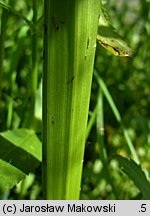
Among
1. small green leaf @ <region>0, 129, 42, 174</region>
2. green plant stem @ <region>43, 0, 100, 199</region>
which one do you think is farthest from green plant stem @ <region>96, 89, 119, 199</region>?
green plant stem @ <region>43, 0, 100, 199</region>

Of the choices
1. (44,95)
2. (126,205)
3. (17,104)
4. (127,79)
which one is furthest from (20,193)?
(127,79)

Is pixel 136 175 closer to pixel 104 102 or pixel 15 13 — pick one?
pixel 15 13

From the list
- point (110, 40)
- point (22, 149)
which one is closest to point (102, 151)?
point (22, 149)

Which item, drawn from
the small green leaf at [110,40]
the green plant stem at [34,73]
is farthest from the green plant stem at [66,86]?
the green plant stem at [34,73]

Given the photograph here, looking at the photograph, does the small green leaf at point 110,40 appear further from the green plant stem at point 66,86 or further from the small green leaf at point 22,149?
the small green leaf at point 22,149

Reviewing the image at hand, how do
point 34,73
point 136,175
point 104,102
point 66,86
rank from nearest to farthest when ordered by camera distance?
point 66,86 → point 136,175 → point 34,73 → point 104,102
